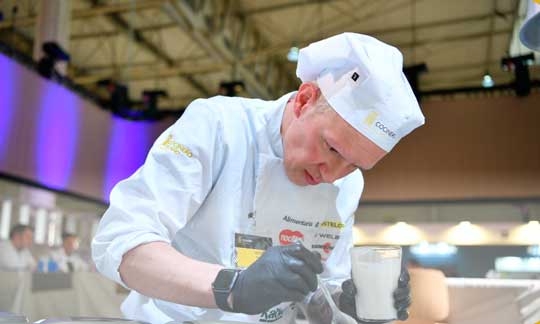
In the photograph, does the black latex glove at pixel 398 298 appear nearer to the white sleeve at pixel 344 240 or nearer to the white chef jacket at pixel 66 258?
the white sleeve at pixel 344 240

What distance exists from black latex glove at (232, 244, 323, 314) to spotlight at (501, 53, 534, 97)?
5.86m

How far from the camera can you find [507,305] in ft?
4.43

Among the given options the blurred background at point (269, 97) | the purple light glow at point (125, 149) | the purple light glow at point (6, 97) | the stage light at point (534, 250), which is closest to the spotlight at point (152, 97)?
the blurred background at point (269, 97)

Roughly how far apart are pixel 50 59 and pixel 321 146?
534cm

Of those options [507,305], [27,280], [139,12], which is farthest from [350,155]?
[139,12]

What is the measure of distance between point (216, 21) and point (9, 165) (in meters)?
4.08

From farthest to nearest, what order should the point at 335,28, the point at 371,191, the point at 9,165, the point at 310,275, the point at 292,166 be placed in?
the point at 335,28, the point at 371,191, the point at 9,165, the point at 292,166, the point at 310,275

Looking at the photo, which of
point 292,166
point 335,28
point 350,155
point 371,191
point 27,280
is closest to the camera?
point 350,155

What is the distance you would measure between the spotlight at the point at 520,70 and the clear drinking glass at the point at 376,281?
18.6 ft

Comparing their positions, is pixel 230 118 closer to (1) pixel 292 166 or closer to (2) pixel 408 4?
(1) pixel 292 166

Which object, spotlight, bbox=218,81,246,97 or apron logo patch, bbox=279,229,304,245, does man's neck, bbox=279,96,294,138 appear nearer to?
apron logo patch, bbox=279,229,304,245

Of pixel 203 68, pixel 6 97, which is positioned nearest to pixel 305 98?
pixel 6 97

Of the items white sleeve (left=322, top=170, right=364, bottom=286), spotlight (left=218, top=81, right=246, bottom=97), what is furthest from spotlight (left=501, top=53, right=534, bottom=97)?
white sleeve (left=322, top=170, right=364, bottom=286)

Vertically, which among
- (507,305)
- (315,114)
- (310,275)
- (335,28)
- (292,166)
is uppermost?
(335,28)
